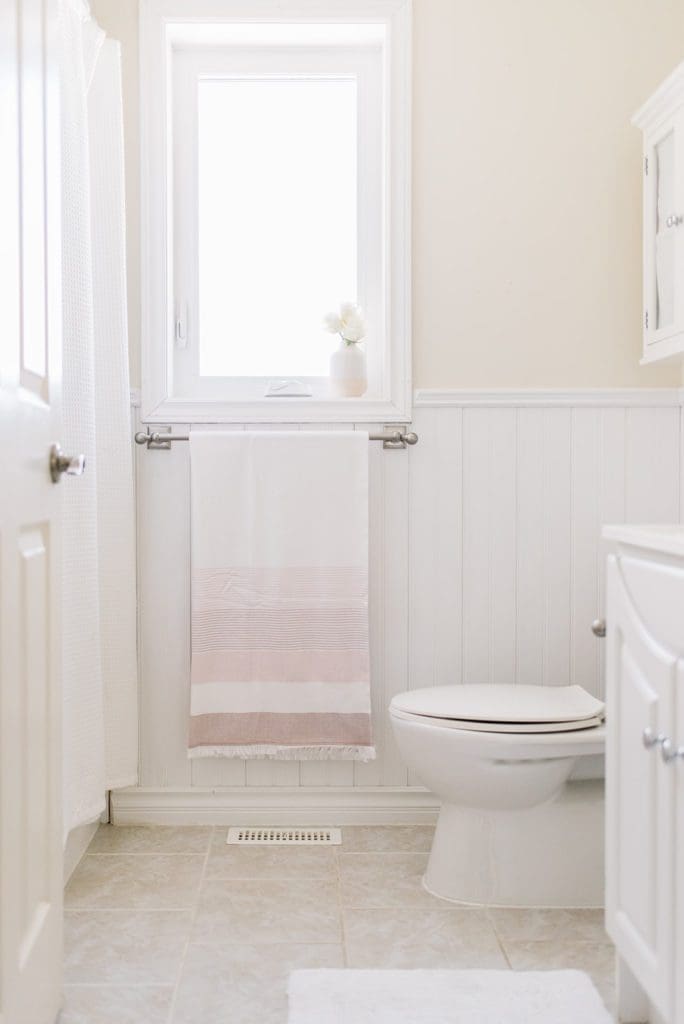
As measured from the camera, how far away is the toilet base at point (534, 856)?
1.93 metres

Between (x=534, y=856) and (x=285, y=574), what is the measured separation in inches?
33.3

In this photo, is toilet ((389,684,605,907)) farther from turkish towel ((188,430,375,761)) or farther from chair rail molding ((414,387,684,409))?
chair rail molding ((414,387,684,409))

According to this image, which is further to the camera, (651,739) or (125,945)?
(125,945)

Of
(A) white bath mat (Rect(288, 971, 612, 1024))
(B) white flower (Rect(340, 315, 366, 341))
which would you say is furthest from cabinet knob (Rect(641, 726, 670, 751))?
(B) white flower (Rect(340, 315, 366, 341))

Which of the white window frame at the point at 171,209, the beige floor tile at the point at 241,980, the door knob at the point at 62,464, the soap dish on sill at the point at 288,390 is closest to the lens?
the door knob at the point at 62,464

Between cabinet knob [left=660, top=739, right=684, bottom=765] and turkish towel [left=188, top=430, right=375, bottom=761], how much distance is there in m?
1.11

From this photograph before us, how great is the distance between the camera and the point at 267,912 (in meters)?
1.89

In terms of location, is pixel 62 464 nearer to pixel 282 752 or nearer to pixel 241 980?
pixel 241 980

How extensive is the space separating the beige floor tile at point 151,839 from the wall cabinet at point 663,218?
5.10 ft

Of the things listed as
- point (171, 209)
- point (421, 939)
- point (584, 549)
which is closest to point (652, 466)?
point (584, 549)

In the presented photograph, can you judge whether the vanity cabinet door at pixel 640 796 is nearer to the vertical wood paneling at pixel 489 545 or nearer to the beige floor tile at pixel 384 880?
the beige floor tile at pixel 384 880

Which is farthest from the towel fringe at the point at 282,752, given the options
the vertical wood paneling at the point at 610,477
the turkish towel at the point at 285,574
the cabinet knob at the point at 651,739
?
the cabinet knob at the point at 651,739

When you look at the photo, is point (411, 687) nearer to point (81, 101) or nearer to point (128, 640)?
point (128, 640)

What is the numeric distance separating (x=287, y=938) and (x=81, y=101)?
1664mm
